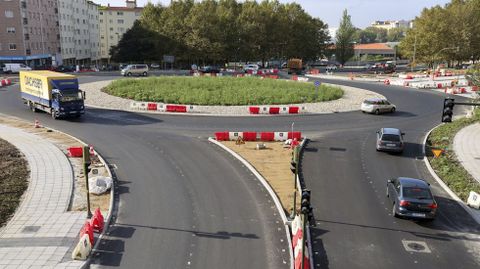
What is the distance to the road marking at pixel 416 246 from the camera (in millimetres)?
15602

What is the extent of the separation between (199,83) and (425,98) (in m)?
26.2

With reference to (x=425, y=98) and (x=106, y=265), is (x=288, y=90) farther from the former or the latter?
(x=106, y=265)

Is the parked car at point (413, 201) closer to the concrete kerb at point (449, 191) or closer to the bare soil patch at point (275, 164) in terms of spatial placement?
the concrete kerb at point (449, 191)

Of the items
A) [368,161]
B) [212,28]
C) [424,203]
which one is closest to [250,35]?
[212,28]

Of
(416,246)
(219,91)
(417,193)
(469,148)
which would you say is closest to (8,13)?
(219,91)

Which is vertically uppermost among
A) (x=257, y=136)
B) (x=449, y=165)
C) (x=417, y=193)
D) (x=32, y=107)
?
(x=32, y=107)

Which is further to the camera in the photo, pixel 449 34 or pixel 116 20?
pixel 116 20

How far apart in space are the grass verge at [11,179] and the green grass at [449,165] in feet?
65.9

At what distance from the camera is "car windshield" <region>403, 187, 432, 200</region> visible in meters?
17.9

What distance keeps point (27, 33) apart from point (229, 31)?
40.4m

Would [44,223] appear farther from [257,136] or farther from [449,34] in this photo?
[449,34]

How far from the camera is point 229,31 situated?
92812 millimetres

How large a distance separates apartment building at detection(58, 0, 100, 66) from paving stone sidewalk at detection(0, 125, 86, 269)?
8826 centimetres

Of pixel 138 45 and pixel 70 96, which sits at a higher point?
pixel 138 45
